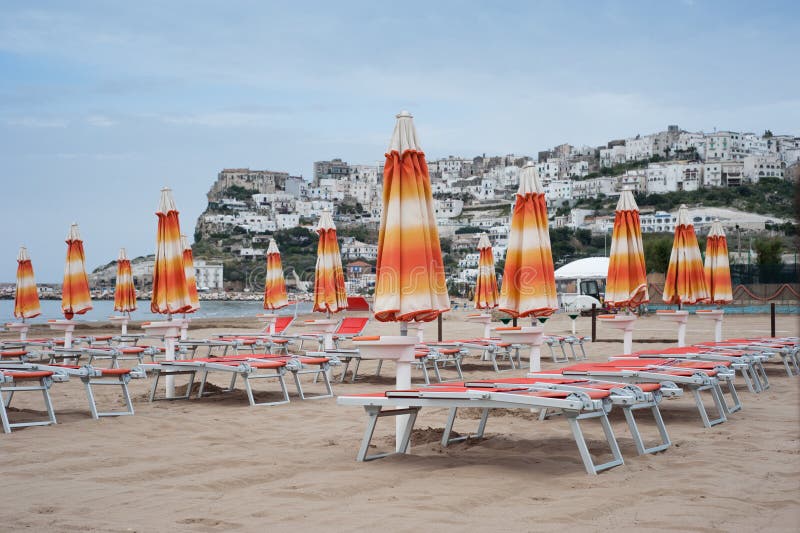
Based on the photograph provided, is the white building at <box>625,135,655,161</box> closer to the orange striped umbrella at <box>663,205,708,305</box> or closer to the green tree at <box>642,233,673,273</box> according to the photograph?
the green tree at <box>642,233,673,273</box>

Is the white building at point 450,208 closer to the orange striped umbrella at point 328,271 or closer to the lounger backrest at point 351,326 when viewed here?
the lounger backrest at point 351,326

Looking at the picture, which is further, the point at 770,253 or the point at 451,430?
the point at 770,253

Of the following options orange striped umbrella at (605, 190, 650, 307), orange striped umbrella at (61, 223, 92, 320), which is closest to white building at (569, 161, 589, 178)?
orange striped umbrella at (61, 223, 92, 320)

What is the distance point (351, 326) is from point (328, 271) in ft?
3.91

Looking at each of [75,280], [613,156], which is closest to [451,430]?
[75,280]

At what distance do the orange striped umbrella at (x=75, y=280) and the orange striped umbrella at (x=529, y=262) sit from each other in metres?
7.75

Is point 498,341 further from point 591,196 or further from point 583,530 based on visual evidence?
point 591,196

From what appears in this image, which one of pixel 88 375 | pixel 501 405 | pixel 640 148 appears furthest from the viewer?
pixel 640 148

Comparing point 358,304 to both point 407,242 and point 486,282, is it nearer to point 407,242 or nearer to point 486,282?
point 486,282

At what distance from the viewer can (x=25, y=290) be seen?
49.5 feet

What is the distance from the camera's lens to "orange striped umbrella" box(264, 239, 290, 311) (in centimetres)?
1584

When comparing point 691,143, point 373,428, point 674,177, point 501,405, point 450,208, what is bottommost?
point 373,428

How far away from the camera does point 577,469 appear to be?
4812 millimetres

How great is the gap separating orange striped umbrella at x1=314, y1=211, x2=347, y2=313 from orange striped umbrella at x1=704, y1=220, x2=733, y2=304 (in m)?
6.12
